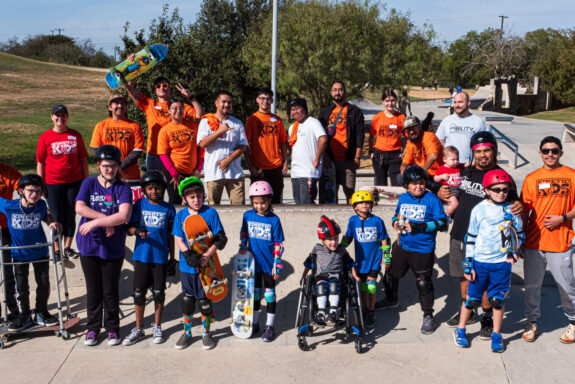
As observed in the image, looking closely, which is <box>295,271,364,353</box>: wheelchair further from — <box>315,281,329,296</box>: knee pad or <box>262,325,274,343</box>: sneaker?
<box>262,325,274,343</box>: sneaker

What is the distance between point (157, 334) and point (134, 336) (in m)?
0.23

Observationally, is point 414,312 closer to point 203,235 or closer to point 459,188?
point 459,188

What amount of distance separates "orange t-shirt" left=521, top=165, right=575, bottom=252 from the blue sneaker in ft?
3.78

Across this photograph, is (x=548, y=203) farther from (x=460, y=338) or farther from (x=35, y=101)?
(x=35, y=101)

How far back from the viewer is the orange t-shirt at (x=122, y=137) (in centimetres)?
638

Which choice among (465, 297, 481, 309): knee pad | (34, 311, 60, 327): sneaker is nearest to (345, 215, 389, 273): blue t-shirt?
(465, 297, 481, 309): knee pad

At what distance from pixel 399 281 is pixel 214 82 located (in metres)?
13.0

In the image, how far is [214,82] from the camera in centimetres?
1758

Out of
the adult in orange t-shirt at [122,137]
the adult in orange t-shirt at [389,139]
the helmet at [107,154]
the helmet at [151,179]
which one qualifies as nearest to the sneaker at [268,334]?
the helmet at [151,179]

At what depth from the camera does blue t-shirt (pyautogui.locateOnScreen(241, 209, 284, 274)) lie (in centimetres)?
518

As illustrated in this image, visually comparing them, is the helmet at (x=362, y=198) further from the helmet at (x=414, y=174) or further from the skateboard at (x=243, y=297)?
the skateboard at (x=243, y=297)

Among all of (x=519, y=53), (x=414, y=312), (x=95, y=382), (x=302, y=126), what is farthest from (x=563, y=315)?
(x=519, y=53)

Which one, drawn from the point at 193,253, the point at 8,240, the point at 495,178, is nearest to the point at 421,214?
the point at 495,178

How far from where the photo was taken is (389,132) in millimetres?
7375
